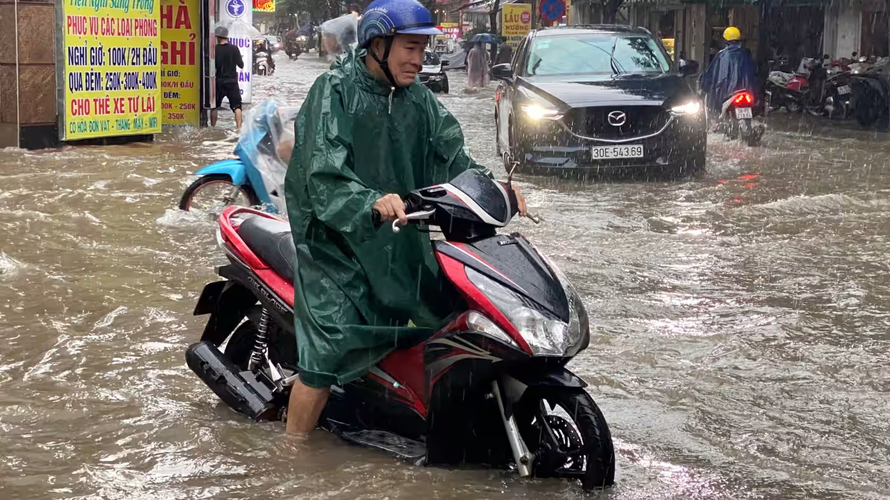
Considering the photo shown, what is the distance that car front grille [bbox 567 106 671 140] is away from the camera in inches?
482

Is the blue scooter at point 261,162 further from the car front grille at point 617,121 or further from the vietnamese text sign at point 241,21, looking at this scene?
the vietnamese text sign at point 241,21

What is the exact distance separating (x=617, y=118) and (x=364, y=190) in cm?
877

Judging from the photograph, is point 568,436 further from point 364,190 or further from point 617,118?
point 617,118

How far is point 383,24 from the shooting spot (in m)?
3.88

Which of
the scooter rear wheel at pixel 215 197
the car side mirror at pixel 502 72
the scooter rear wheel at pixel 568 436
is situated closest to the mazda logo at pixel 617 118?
the car side mirror at pixel 502 72

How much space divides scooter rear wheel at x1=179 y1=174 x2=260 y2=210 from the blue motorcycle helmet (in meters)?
5.20

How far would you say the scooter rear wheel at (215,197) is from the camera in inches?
358

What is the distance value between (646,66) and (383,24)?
9969mm

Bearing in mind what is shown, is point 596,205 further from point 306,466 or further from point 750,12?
point 750,12

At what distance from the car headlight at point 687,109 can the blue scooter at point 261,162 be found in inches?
194

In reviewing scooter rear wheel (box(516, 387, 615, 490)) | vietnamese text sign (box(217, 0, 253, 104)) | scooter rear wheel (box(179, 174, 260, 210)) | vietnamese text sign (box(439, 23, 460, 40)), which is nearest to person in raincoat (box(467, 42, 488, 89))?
vietnamese text sign (box(217, 0, 253, 104))

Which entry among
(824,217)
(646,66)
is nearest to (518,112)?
(646,66)

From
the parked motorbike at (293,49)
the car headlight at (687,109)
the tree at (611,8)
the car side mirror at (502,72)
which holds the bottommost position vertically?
the car headlight at (687,109)

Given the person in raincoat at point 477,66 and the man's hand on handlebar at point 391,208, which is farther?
the person in raincoat at point 477,66
